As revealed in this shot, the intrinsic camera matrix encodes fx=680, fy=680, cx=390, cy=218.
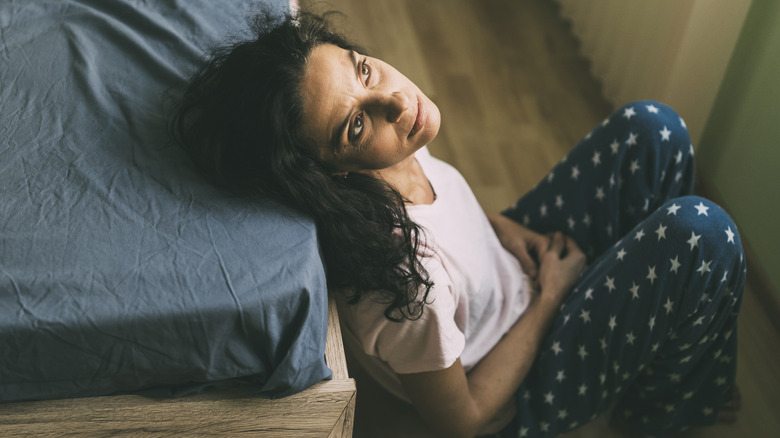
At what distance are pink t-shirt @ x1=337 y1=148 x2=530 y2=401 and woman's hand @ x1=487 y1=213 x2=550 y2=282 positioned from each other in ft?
0.07

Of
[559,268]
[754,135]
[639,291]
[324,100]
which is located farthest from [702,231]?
[754,135]

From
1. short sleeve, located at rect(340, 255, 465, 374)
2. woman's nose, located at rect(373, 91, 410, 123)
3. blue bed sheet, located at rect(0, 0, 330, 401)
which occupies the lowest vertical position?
short sleeve, located at rect(340, 255, 465, 374)

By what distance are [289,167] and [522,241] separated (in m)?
0.57

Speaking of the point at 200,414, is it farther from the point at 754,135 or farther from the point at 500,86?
the point at 500,86

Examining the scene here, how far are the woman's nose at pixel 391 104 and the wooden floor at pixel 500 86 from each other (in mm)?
831

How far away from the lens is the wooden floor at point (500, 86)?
1729 mm

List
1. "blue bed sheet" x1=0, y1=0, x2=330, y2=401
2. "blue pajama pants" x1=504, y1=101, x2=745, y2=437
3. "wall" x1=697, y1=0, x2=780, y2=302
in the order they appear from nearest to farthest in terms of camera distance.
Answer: "blue bed sheet" x1=0, y1=0, x2=330, y2=401 < "blue pajama pants" x1=504, y1=101, x2=745, y2=437 < "wall" x1=697, y1=0, x2=780, y2=302

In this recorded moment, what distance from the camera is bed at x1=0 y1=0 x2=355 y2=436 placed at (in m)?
0.74

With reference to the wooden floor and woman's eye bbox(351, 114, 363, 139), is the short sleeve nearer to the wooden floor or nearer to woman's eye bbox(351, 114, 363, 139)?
woman's eye bbox(351, 114, 363, 139)

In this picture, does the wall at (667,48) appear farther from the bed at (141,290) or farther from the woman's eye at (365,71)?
the bed at (141,290)

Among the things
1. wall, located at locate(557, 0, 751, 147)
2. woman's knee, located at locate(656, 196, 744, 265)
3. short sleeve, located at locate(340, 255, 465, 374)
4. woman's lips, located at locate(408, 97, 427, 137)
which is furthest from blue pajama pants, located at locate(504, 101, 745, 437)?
wall, located at locate(557, 0, 751, 147)

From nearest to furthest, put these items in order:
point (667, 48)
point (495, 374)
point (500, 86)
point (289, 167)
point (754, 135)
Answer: point (289, 167)
point (495, 374)
point (754, 135)
point (667, 48)
point (500, 86)

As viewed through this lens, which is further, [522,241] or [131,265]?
[522,241]

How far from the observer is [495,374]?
3.50 feet
